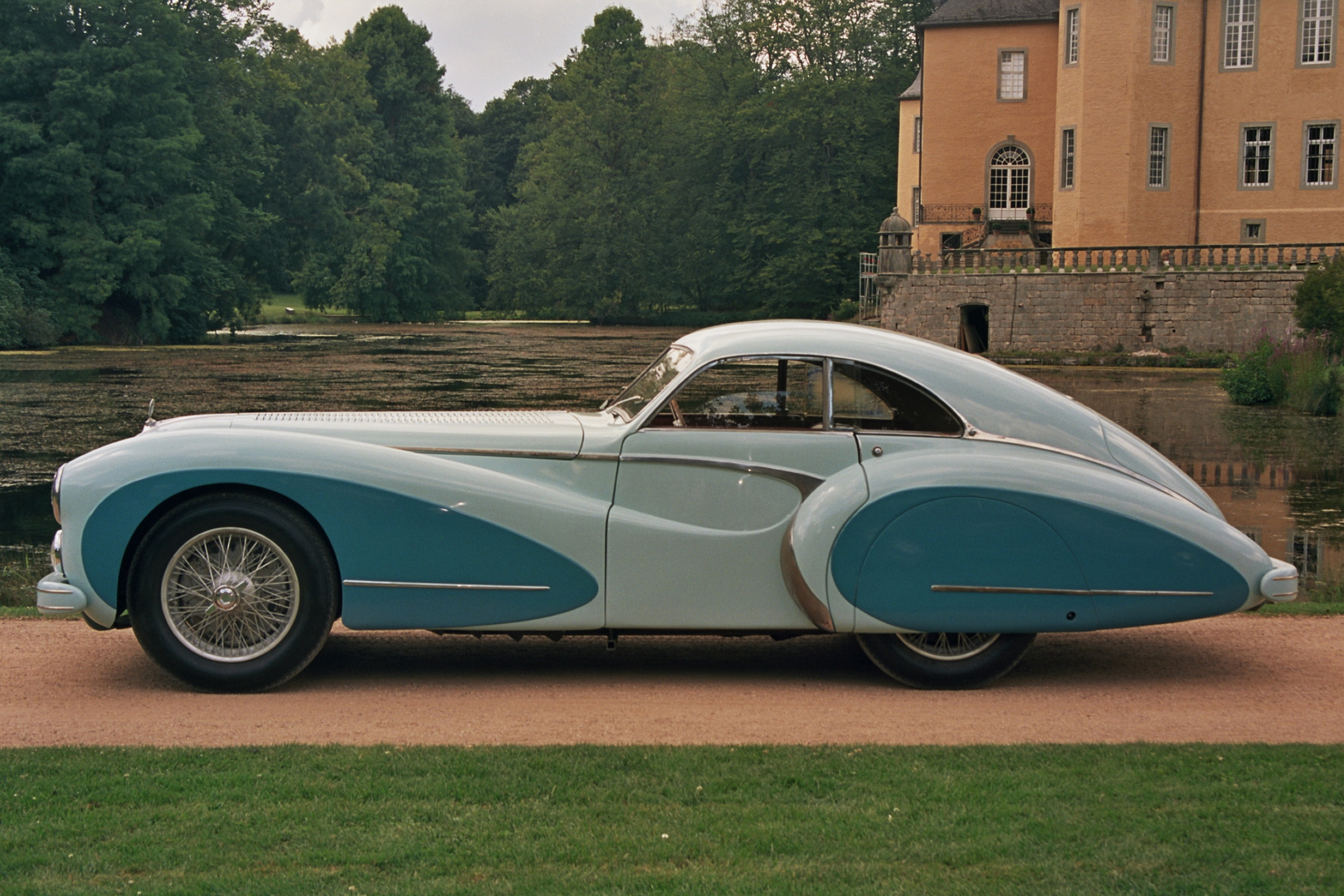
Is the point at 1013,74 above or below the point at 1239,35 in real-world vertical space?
above

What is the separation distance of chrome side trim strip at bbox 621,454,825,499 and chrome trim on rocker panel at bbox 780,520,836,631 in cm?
19

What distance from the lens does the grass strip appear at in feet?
12.7

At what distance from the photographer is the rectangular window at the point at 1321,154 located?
142 feet

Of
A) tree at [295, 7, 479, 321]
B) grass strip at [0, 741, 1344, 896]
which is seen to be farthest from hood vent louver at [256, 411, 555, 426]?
tree at [295, 7, 479, 321]

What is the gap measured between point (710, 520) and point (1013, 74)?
50.3 m

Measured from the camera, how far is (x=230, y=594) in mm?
5883

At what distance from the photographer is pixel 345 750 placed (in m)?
5.02

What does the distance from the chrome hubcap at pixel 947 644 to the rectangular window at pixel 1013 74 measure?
49.8 meters

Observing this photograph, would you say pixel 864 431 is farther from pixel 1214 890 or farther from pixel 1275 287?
pixel 1275 287

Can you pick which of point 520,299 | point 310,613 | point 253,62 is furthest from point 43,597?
point 520,299

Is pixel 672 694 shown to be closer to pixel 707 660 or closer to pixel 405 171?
pixel 707 660

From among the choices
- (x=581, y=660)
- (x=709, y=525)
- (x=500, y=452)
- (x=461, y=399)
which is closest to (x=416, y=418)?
(x=500, y=452)

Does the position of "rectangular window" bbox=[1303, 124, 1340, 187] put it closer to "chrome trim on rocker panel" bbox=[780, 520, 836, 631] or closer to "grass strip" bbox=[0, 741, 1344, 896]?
"chrome trim on rocker panel" bbox=[780, 520, 836, 631]

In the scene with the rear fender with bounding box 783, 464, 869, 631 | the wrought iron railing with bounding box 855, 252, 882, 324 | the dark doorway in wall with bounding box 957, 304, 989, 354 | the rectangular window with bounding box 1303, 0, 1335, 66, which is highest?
the rectangular window with bounding box 1303, 0, 1335, 66
